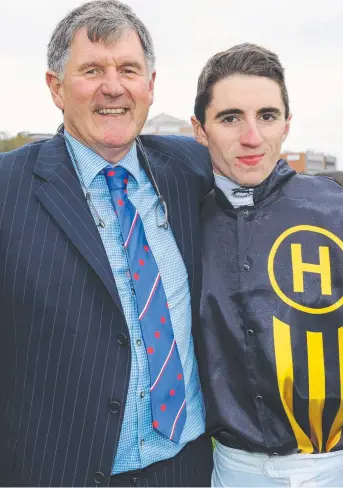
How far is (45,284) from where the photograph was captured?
81.7 inches

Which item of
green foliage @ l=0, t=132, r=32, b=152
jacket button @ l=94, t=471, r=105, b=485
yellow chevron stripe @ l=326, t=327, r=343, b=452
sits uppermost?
green foliage @ l=0, t=132, r=32, b=152

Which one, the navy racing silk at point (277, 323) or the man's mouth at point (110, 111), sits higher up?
the man's mouth at point (110, 111)

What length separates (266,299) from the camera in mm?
2170

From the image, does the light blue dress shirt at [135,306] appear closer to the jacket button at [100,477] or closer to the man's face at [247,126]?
the jacket button at [100,477]

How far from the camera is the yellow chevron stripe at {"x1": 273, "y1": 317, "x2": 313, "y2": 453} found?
2.12 metres

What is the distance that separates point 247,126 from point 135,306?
2.79ft

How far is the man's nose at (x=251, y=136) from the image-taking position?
2.24 m

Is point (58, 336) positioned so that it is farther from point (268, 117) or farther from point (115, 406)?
point (268, 117)

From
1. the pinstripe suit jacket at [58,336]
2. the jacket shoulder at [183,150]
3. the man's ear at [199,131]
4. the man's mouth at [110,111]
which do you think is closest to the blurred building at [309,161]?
the jacket shoulder at [183,150]

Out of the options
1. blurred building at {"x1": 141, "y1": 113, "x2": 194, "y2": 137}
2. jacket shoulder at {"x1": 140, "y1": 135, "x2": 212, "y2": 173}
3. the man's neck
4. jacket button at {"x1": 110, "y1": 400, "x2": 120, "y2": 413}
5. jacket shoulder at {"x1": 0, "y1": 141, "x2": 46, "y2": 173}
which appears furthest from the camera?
blurred building at {"x1": 141, "y1": 113, "x2": 194, "y2": 137}

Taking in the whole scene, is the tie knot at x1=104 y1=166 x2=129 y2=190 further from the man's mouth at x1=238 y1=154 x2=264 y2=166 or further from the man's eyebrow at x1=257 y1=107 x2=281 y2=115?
the man's eyebrow at x1=257 y1=107 x2=281 y2=115

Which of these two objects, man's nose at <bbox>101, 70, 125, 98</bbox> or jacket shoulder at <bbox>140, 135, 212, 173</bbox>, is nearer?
man's nose at <bbox>101, 70, 125, 98</bbox>

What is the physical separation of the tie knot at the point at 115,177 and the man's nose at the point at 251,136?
1.67 ft

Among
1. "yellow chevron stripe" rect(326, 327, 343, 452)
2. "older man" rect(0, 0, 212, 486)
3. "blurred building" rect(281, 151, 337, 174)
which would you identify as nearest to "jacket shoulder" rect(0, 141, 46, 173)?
"older man" rect(0, 0, 212, 486)
